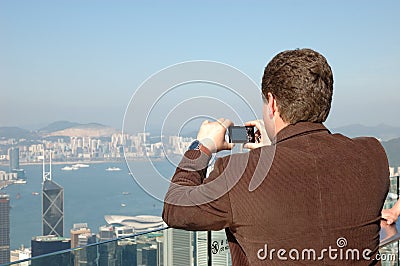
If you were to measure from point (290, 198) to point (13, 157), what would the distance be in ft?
53.0

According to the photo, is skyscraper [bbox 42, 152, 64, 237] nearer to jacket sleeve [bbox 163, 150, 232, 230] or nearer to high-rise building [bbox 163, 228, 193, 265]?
high-rise building [bbox 163, 228, 193, 265]

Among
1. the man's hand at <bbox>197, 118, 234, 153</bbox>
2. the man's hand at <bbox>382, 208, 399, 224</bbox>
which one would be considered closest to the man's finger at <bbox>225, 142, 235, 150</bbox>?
the man's hand at <bbox>197, 118, 234, 153</bbox>

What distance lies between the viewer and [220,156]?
130cm

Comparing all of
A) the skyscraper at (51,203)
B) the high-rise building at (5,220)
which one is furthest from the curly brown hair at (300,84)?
the high-rise building at (5,220)

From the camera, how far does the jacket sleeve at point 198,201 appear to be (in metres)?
1.19

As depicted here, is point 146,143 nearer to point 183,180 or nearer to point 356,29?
point 183,180

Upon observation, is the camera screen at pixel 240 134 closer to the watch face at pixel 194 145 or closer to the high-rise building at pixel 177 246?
the watch face at pixel 194 145

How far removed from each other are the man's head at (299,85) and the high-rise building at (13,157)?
15.2 m

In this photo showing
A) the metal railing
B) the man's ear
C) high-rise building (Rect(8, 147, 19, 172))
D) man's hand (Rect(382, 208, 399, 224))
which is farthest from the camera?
high-rise building (Rect(8, 147, 19, 172))

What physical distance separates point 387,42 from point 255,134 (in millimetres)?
22265

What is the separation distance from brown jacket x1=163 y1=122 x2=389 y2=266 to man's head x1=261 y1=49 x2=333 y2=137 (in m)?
0.03

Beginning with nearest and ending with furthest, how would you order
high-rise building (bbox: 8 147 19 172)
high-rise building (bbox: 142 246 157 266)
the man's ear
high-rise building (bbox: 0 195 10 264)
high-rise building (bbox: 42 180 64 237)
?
the man's ear, high-rise building (bbox: 142 246 157 266), high-rise building (bbox: 42 180 64 237), high-rise building (bbox: 0 195 10 264), high-rise building (bbox: 8 147 19 172)

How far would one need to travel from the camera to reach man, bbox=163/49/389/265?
118cm

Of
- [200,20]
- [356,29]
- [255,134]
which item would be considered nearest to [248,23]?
[200,20]
